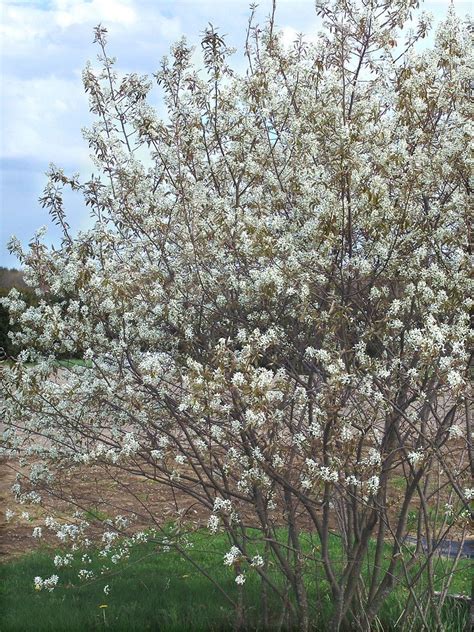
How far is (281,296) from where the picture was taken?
213 inches

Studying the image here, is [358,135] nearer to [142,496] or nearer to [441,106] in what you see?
[441,106]

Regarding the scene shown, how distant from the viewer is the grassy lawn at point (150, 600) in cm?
623

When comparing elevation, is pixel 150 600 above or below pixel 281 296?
below

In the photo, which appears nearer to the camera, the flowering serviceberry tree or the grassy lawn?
the flowering serviceberry tree

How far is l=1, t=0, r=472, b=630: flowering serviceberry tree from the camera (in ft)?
16.1

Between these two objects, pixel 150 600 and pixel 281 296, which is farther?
pixel 150 600

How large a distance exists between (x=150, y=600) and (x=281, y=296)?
2807 mm

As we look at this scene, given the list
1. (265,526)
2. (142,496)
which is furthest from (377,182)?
(142,496)

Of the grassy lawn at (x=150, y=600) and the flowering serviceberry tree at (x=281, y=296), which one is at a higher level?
the flowering serviceberry tree at (x=281, y=296)

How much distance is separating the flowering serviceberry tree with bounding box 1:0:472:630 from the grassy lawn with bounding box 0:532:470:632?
29cm

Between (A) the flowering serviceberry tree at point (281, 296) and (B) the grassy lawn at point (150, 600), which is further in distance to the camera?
(B) the grassy lawn at point (150, 600)

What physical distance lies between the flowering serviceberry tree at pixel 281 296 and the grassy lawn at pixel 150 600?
11.3 inches

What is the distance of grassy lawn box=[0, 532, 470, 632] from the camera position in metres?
6.23

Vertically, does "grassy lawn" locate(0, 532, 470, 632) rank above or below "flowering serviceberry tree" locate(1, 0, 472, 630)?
below
